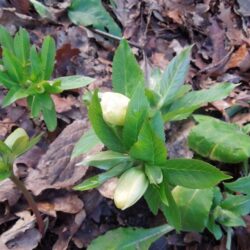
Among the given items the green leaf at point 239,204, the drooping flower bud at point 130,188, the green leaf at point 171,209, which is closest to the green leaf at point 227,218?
the green leaf at point 239,204

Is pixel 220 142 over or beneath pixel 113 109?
beneath

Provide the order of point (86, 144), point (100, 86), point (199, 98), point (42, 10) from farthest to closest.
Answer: point (42, 10) < point (100, 86) < point (199, 98) < point (86, 144)

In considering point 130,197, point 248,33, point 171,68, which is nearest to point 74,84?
point 171,68

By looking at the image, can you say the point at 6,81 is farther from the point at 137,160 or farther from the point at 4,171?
the point at 137,160

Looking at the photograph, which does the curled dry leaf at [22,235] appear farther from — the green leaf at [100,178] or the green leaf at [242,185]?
the green leaf at [242,185]

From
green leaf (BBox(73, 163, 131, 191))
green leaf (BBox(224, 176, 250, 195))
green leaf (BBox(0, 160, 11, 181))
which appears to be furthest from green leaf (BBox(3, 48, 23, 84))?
green leaf (BBox(224, 176, 250, 195))

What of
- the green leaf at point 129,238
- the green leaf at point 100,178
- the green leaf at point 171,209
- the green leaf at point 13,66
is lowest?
the green leaf at point 129,238


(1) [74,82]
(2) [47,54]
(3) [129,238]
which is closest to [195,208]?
(3) [129,238]
